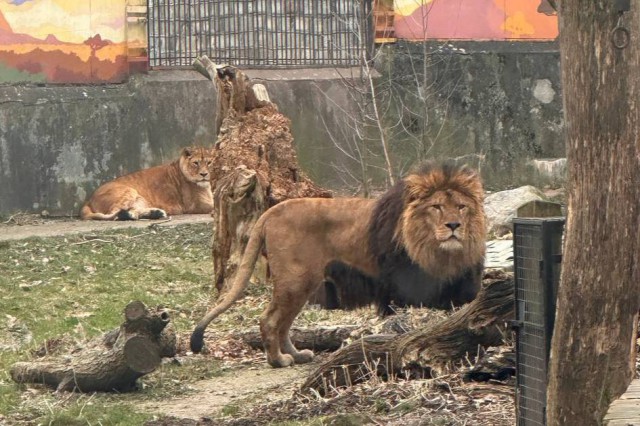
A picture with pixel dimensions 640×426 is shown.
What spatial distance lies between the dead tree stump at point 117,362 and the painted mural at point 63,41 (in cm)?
828

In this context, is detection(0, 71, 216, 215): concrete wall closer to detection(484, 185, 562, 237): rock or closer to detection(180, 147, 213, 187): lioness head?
detection(180, 147, 213, 187): lioness head

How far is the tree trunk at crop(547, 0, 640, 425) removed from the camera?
488cm

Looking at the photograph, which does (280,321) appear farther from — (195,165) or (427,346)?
(195,165)

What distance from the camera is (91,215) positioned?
51.4 feet

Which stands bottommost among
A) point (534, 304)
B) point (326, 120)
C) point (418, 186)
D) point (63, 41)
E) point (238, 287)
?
point (238, 287)

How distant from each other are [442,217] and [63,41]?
8594 millimetres

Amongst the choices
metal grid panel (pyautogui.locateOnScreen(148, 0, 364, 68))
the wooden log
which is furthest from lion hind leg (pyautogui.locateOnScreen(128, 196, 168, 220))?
the wooden log

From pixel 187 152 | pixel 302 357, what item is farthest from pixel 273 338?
pixel 187 152

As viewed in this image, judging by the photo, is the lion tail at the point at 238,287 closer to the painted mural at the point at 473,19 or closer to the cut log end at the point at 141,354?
the cut log end at the point at 141,354

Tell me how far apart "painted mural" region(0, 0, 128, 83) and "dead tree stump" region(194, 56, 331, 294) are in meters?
4.22

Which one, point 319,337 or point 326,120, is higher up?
point 326,120

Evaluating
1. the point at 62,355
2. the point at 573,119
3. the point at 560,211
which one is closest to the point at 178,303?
the point at 62,355

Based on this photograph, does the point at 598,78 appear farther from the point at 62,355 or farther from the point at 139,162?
the point at 139,162

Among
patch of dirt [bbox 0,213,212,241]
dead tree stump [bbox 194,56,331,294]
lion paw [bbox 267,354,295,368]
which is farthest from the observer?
patch of dirt [bbox 0,213,212,241]
